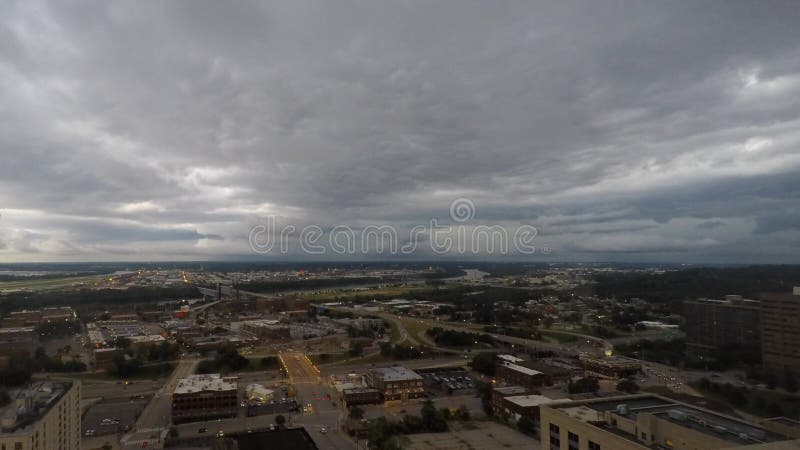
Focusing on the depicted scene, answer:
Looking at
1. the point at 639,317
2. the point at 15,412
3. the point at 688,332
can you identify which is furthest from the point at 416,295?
the point at 15,412

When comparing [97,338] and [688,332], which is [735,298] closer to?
[688,332]

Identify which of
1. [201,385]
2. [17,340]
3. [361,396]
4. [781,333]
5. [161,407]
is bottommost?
[161,407]

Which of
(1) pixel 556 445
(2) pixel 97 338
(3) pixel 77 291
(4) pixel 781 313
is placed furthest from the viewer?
(3) pixel 77 291

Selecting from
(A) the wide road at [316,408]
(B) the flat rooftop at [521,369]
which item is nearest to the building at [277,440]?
(A) the wide road at [316,408]

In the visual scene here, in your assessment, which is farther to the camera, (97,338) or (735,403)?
(97,338)

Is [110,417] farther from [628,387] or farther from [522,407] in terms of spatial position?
[628,387]

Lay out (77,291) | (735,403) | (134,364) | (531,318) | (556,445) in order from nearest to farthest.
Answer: (556,445) → (735,403) → (134,364) → (531,318) → (77,291)

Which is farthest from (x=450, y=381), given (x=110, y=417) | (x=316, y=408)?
(x=110, y=417)

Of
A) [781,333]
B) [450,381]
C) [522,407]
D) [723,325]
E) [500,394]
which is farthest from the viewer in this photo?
[723,325]
